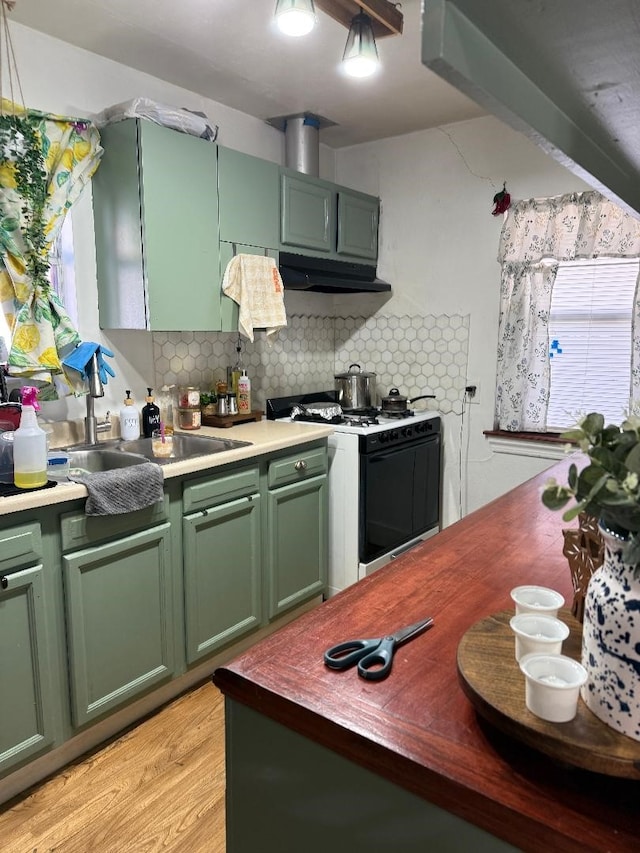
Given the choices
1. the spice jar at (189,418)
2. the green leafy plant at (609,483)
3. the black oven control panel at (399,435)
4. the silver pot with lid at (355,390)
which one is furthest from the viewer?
the silver pot with lid at (355,390)

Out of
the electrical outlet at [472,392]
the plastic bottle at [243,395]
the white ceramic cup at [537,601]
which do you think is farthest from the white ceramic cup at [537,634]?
the electrical outlet at [472,392]

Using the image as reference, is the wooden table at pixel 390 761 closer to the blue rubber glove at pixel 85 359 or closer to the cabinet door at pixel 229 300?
the blue rubber glove at pixel 85 359

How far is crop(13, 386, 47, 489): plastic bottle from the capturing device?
1896 mm

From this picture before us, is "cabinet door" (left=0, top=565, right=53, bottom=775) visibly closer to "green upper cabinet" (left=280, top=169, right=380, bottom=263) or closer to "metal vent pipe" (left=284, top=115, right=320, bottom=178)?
"green upper cabinet" (left=280, top=169, right=380, bottom=263)

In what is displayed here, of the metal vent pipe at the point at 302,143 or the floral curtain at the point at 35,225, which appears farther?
the metal vent pipe at the point at 302,143

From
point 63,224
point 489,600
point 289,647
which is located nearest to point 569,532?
point 489,600

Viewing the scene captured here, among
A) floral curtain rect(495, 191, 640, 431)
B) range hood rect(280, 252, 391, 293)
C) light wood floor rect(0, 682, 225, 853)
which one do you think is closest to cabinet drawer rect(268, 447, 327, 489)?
range hood rect(280, 252, 391, 293)

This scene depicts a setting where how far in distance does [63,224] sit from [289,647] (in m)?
2.16

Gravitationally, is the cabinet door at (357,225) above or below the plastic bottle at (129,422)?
above

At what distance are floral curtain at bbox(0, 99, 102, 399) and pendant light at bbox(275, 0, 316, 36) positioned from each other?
101cm

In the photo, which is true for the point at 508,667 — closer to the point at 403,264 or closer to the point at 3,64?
the point at 3,64

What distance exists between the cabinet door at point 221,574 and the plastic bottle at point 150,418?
582 millimetres

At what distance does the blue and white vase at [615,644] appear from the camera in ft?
2.35

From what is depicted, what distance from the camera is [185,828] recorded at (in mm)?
1843
